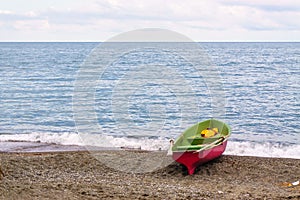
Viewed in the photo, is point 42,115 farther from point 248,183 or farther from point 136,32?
point 248,183

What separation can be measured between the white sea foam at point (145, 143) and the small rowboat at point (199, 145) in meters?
2.72

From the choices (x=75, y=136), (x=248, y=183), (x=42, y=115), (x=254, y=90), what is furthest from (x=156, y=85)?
(x=248, y=183)

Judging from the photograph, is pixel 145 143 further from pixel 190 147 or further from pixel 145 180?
pixel 145 180

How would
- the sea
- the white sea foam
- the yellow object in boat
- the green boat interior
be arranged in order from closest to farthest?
the green boat interior → the yellow object in boat → the white sea foam → the sea

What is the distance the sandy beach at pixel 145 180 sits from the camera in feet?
35.9

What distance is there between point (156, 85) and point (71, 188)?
116 ft

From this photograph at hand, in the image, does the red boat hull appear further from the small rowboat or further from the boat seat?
the boat seat

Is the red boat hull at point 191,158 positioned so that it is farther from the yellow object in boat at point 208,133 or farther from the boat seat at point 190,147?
the yellow object in boat at point 208,133

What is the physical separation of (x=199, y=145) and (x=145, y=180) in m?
2.09

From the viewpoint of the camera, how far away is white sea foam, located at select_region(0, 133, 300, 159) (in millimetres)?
19609

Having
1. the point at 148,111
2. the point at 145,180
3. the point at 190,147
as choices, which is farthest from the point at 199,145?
the point at 148,111

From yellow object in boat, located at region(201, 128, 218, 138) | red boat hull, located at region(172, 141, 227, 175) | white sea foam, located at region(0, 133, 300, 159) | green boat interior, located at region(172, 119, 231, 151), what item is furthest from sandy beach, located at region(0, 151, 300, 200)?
white sea foam, located at region(0, 133, 300, 159)

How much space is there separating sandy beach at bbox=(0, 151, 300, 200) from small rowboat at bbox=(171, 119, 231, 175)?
1.19 feet

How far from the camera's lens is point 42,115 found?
30.1 meters
